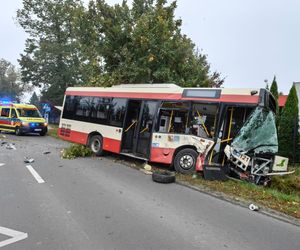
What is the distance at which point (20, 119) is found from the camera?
75.4ft

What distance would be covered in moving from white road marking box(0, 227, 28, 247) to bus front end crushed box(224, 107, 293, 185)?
6.31 meters

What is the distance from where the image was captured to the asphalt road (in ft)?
15.3

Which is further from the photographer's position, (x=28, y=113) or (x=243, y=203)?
(x=28, y=113)

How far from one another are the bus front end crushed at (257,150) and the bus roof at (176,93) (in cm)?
62

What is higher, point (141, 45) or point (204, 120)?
point (141, 45)

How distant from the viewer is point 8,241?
4.45m

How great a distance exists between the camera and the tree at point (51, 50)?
3697 cm

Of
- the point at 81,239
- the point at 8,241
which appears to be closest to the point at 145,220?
the point at 81,239

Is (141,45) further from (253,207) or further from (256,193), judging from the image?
(253,207)

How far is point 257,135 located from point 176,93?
3.17 m

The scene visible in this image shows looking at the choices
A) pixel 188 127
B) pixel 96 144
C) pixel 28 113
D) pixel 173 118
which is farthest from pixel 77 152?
pixel 28 113

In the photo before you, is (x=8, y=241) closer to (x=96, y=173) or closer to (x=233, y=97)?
(x=96, y=173)

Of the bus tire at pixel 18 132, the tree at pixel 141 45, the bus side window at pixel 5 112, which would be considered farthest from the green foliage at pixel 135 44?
the bus side window at pixel 5 112

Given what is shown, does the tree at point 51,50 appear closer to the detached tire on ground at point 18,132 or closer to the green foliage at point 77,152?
the detached tire on ground at point 18,132
